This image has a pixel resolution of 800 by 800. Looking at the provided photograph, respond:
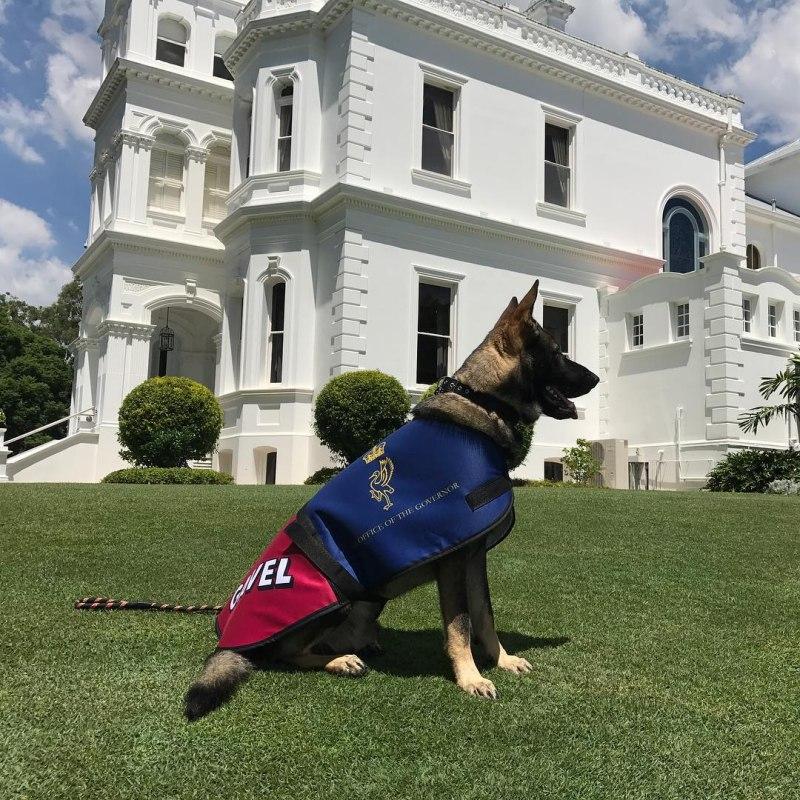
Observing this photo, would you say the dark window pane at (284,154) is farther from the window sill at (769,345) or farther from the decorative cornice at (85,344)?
the window sill at (769,345)

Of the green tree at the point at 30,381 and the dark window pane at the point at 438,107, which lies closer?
the dark window pane at the point at 438,107

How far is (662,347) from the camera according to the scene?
762 inches

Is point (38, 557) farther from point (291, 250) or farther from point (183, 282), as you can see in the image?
point (183, 282)

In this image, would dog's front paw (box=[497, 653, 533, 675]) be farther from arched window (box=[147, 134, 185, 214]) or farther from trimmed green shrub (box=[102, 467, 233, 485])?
arched window (box=[147, 134, 185, 214])

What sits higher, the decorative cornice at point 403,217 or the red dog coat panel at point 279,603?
the decorative cornice at point 403,217

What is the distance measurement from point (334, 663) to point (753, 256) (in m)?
29.8

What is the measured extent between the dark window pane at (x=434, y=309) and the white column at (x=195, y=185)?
8481 mm

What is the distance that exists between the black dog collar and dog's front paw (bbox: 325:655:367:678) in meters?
1.37

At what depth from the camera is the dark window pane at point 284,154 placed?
19406 millimetres

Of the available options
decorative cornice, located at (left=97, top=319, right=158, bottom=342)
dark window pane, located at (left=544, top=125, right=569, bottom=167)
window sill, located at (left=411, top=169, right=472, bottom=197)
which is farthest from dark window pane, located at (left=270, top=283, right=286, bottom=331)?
dark window pane, located at (left=544, top=125, right=569, bottom=167)

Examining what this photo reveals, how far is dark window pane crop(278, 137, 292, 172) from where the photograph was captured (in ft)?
63.7

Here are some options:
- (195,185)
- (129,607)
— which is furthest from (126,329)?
(129,607)

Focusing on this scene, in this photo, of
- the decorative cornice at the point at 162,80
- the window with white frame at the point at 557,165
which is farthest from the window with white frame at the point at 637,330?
the decorative cornice at the point at 162,80

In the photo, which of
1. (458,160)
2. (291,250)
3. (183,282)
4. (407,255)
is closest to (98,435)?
(183,282)
